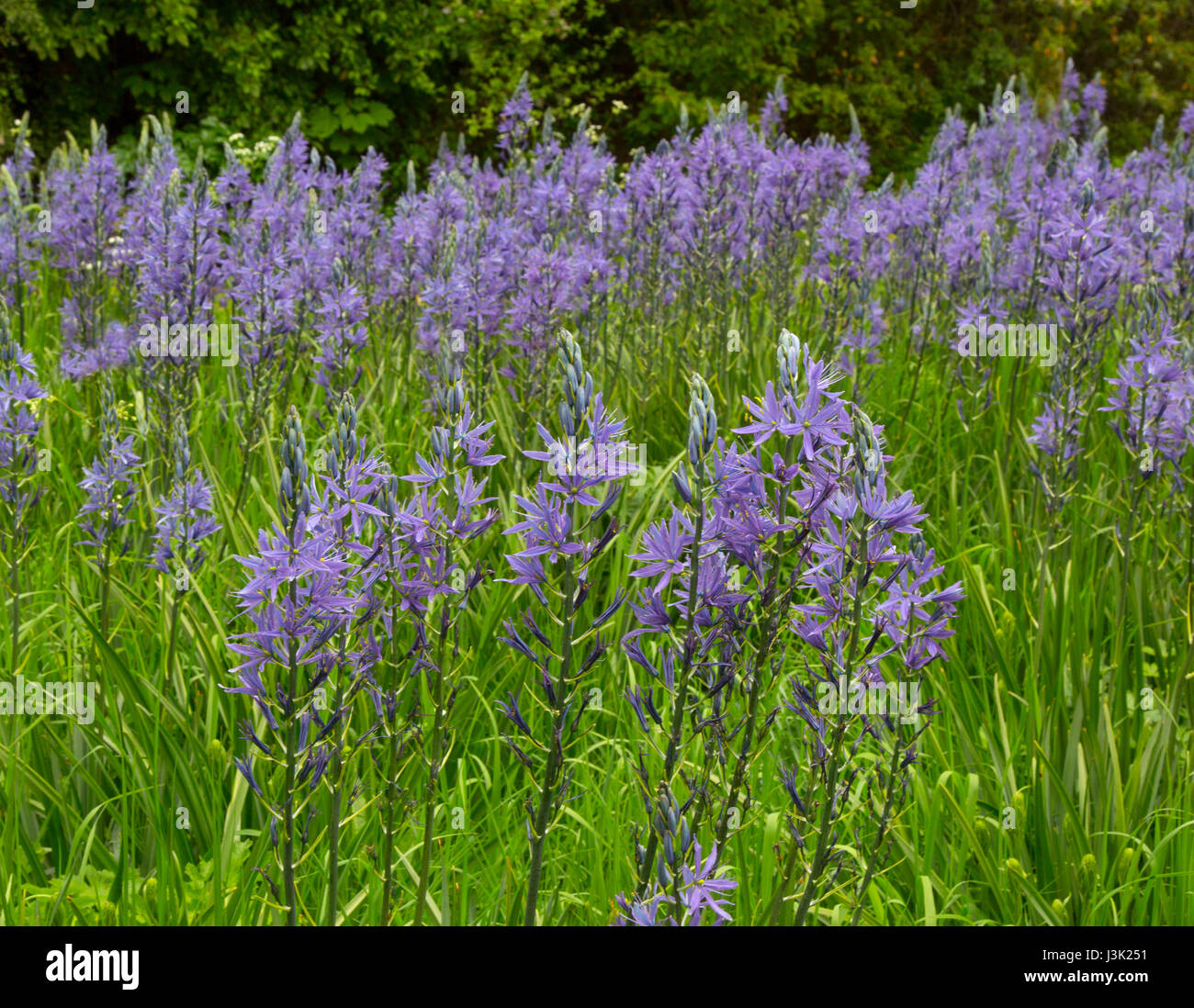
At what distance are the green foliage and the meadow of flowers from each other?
6511 millimetres

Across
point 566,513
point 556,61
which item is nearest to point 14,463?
point 566,513

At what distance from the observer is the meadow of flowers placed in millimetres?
1743

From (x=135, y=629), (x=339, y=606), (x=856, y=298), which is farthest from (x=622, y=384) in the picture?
(x=339, y=606)

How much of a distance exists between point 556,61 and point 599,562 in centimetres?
1524

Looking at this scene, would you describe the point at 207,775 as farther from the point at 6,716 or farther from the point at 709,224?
the point at 709,224

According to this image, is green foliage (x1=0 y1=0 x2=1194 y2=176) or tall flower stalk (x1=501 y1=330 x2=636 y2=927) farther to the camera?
green foliage (x1=0 y1=0 x2=1194 y2=176)

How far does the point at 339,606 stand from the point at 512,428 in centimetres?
303

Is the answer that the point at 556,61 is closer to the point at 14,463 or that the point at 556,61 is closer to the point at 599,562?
the point at 599,562

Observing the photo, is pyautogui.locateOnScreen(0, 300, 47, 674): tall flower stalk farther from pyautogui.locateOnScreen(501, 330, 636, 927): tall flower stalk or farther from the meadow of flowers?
pyautogui.locateOnScreen(501, 330, 636, 927): tall flower stalk

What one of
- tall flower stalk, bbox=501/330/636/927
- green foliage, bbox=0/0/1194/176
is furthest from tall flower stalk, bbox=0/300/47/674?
green foliage, bbox=0/0/1194/176

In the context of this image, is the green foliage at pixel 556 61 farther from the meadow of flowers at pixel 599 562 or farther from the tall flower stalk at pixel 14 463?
the tall flower stalk at pixel 14 463

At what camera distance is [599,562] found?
357 cm
